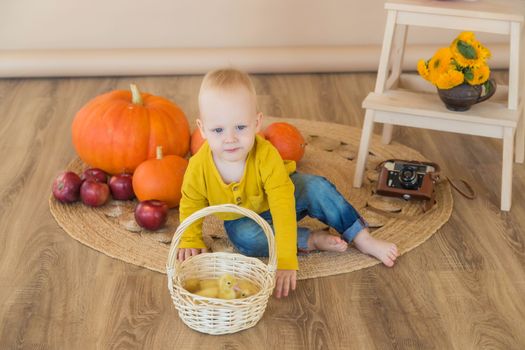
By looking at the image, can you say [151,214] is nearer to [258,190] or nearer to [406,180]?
[258,190]

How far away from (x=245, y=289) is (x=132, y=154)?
0.68m

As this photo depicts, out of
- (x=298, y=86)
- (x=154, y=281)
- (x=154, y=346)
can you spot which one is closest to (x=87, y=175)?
(x=154, y=281)

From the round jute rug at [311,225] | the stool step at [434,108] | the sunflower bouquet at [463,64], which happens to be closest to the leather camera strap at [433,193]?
the round jute rug at [311,225]

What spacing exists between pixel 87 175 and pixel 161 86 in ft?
3.10

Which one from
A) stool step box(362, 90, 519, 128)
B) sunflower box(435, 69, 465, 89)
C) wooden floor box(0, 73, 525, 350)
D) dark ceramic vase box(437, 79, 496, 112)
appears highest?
sunflower box(435, 69, 465, 89)

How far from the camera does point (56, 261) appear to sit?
1.81m

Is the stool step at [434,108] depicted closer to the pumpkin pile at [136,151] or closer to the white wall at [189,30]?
the pumpkin pile at [136,151]

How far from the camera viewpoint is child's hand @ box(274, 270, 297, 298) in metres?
1.66

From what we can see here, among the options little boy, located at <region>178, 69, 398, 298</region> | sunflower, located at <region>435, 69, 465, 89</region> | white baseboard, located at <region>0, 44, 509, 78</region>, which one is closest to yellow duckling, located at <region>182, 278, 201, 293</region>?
little boy, located at <region>178, 69, 398, 298</region>

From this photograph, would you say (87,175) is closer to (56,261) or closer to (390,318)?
(56,261)

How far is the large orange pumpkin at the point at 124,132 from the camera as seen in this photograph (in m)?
2.09

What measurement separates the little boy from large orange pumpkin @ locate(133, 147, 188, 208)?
0.20m

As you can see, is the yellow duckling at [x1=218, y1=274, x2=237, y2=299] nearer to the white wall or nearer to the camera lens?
the camera lens

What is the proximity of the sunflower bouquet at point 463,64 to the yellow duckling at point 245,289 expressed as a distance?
0.75 metres
